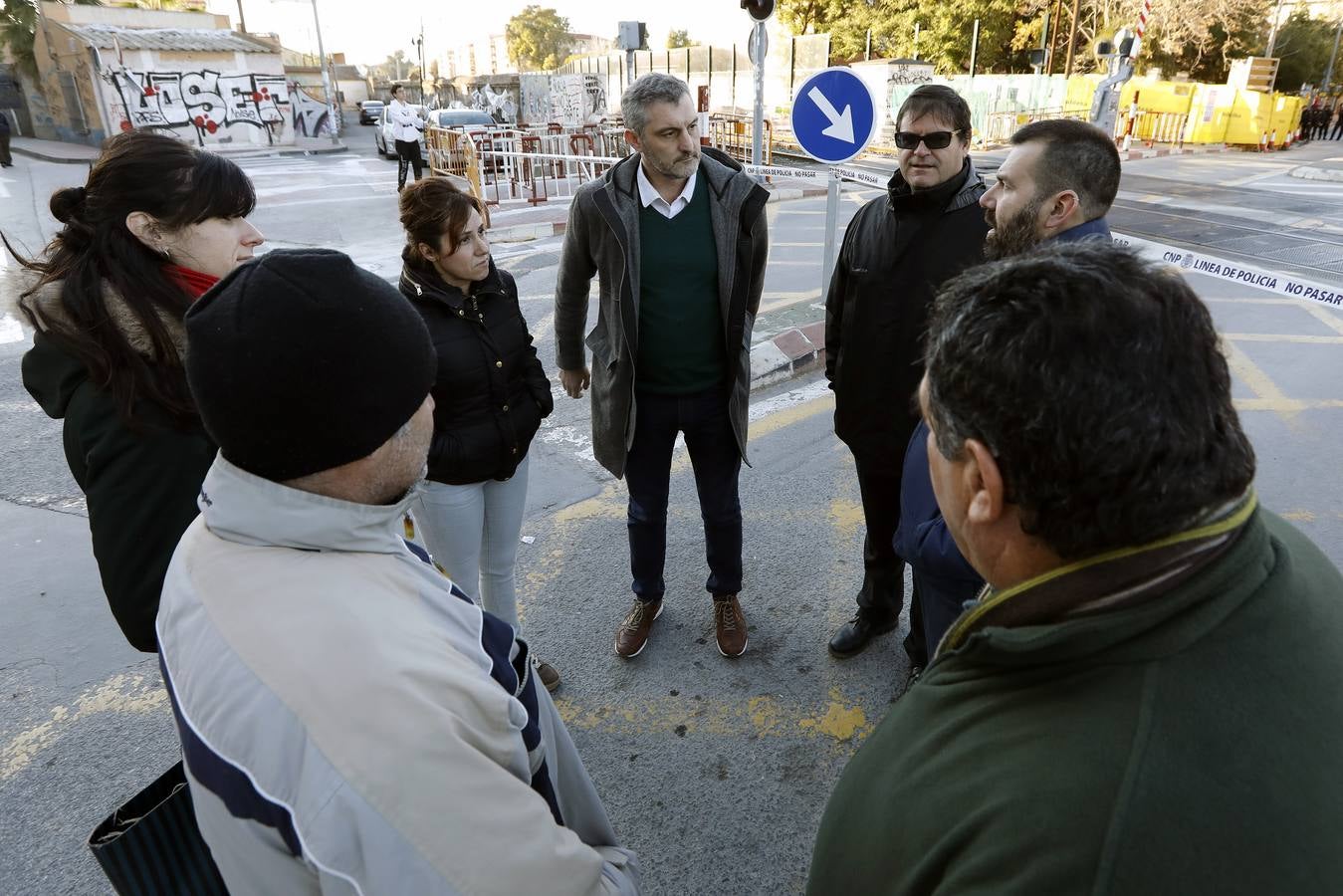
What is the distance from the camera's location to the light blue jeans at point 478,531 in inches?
106

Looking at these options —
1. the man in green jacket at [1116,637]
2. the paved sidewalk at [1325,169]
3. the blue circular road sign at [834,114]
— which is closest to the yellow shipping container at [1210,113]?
the paved sidewalk at [1325,169]

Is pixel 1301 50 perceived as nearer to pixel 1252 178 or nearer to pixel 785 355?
pixel 1252 178

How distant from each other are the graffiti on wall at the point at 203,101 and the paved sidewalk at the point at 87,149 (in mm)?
822

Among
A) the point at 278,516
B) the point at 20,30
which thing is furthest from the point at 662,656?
the point at 20,30

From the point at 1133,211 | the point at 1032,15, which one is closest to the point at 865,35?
the point at 1032,15

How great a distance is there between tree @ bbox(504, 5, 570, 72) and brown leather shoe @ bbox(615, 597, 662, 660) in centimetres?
8440

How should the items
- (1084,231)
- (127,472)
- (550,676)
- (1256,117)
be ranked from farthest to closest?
(1256,117) < (550,676) < (1084,231) < (127,472)

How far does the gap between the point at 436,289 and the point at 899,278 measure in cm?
156

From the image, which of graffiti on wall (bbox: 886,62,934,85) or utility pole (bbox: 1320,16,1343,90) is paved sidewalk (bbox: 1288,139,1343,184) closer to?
graffiti on wall (bbox: 886,62,934,85)

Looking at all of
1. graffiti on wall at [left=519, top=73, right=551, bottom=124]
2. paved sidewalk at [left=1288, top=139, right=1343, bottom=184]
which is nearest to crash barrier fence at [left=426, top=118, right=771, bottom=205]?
paved sidewalk at [left=1288, top=139, right=1343, bottom=184]

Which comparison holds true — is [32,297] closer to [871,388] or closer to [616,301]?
[616,301]

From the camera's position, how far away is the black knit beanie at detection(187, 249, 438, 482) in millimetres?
1014

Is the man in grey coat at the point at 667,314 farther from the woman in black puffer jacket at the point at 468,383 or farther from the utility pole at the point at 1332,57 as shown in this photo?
the utility pole at the point at 1332,57

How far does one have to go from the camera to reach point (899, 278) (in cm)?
277
